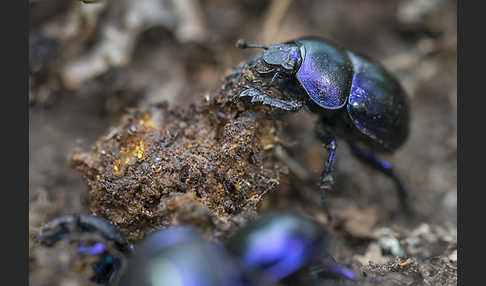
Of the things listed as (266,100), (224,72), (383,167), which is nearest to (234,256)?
(266,100)

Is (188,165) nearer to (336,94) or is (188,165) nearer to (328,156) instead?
(328,156)

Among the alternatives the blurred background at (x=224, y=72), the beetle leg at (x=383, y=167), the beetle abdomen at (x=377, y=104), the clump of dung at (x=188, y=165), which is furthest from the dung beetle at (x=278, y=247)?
the beetle leg at (x=383, y=167)

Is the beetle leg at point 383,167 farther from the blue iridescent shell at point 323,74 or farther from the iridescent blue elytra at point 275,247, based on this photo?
the iridescent blue elytra at point 275,247

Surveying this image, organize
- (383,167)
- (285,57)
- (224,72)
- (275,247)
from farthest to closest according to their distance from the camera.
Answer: (383,167)
(224,72)
(285,57)
(275,247)

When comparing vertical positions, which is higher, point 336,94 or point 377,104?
point 377,104

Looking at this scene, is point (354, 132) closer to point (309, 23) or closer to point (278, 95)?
point (278, 95)

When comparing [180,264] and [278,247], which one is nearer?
[180,264]

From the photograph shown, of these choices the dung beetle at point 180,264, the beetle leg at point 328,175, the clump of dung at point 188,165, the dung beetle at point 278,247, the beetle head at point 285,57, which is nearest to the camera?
the dung beetle at point 180,264
